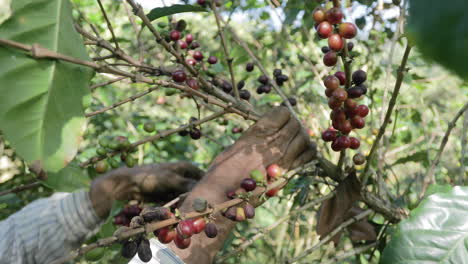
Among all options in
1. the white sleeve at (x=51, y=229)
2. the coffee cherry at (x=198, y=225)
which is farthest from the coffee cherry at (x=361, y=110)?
the white sleeve at (x=51, y=229)

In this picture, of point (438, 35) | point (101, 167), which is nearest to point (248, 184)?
point (101, 167)

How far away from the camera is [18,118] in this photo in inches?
30.7

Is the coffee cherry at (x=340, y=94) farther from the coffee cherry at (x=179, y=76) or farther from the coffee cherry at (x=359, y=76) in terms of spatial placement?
the coffee cherry at (x=179, y=76)

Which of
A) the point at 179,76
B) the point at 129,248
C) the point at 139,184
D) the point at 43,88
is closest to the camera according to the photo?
the point at 43,88

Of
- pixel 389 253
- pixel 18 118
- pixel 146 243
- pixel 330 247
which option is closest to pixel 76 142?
pixel 18 118

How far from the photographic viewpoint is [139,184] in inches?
71.1

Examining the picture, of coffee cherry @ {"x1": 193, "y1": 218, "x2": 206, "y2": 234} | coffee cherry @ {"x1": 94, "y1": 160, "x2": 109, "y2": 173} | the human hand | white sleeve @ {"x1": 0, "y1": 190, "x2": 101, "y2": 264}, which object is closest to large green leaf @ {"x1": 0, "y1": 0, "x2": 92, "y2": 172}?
coffee cherry @ {"x1": 193, "y1": 218, "x2": 206, "y2": 234}

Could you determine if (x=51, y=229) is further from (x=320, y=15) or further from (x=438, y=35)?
(x=438, y=35)

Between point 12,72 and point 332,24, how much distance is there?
77cm

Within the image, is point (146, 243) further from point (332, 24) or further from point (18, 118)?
point (332, 24)

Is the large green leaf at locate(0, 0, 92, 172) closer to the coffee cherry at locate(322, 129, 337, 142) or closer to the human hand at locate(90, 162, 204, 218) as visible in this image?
the coffee cherry at locate(322, 129, 337, 142)

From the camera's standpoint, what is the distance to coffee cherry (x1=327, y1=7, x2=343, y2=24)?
1.03 meters

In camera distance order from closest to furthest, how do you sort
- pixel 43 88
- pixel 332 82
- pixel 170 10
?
A: pixel 43 88
pixel 332 82
pixel 170 10

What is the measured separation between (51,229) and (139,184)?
1.58 feet
